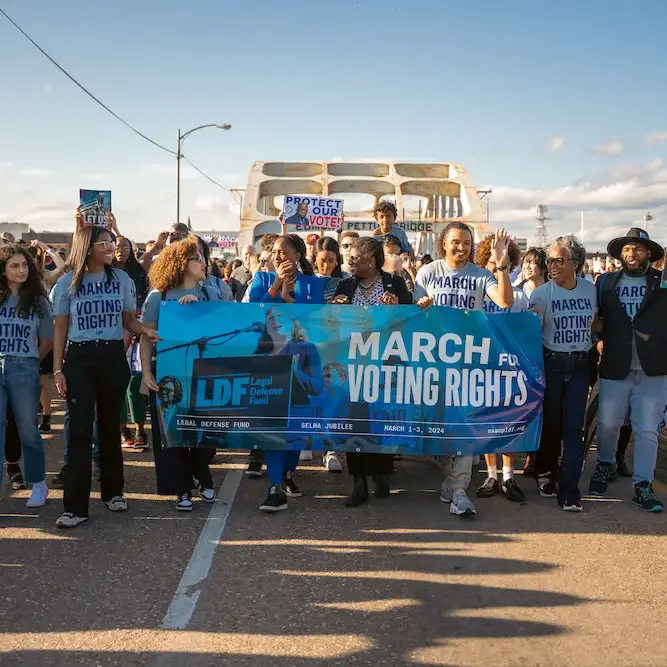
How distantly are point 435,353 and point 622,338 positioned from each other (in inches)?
57.6

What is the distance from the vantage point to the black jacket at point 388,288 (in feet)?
19.7

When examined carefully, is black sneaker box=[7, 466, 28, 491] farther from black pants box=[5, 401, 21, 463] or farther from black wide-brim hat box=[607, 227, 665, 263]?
black wide-brim hat box=[607, 227, 665, 263]

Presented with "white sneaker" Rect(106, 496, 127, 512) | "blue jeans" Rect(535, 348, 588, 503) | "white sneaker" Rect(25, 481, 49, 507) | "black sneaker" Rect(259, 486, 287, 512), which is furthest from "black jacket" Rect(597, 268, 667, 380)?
"white sneaker" Rect(25, 481, 49, 507)

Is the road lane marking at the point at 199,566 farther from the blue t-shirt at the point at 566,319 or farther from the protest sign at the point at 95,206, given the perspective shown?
the protest sign at the point at 95,206

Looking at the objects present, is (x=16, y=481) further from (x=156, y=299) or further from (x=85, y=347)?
(x=156, y=299)

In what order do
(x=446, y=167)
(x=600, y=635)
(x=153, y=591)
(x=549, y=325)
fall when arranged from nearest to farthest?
(x=600, y=635) < (x=153, y=591) < (x=549, y=325) < (x=446, y=167)

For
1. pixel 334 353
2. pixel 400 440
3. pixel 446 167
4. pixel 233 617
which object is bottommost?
pixel 233 617

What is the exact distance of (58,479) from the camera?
637 cm

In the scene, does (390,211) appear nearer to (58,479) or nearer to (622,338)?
(622,338)

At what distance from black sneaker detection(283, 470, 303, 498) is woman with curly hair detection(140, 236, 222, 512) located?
1.91ft

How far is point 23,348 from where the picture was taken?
18.4 feet

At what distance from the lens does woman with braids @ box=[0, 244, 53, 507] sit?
18.4ft

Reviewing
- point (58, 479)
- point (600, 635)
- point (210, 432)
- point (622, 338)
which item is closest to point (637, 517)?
point (622, 338)

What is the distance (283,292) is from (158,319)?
95 cm
